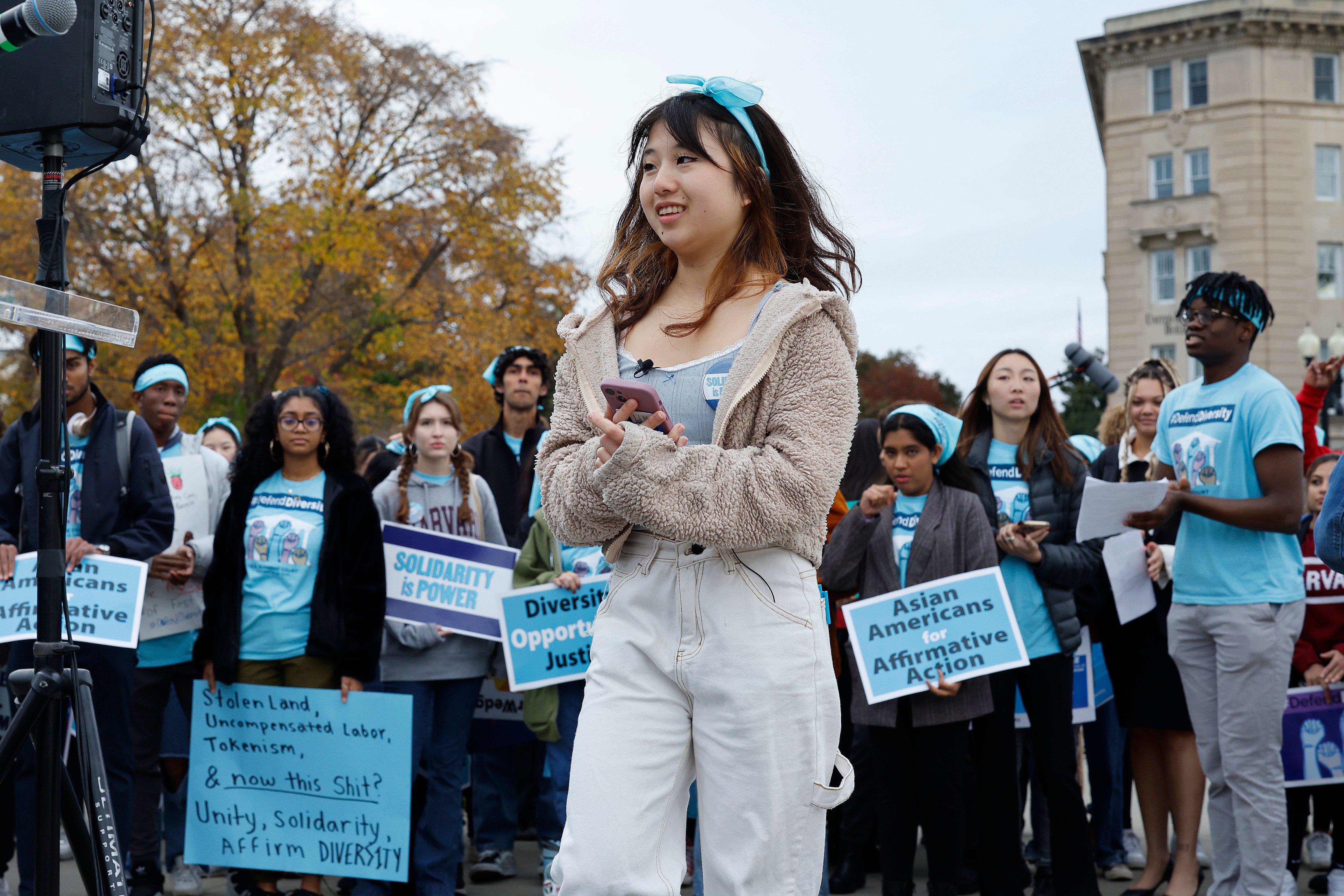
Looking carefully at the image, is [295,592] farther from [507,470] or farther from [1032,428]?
[1032,428]

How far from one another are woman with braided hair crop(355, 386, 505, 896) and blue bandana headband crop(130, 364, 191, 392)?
123 centimetres

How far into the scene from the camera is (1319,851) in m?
6.64

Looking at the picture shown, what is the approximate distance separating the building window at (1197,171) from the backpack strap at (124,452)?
48662mm

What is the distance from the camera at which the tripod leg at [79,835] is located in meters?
3.81

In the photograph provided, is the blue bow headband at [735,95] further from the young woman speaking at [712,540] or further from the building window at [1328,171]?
the building window at [1328,171]

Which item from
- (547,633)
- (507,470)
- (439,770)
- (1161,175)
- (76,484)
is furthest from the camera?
(1161,175)

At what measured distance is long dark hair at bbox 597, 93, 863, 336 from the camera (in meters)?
2.79

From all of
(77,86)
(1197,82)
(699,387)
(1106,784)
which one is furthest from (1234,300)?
(1197,82)

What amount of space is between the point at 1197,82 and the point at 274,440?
Result: 165 feet

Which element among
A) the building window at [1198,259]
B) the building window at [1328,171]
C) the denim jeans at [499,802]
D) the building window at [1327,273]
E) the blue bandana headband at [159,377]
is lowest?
the denim jeans at [499,802]

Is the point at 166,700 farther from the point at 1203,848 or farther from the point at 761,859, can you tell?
the point at 1203,848

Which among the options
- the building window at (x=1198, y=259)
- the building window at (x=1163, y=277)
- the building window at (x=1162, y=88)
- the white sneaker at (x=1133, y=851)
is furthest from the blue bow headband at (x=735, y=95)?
the building window at (x=1162, y=88)

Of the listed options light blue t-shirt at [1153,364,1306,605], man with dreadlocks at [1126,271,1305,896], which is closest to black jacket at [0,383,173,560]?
man with dreadlocks at [1126,271,1305,896]

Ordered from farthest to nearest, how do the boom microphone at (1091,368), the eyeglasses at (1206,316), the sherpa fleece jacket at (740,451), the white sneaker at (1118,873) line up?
the boom microphone at (1091,368) < the white sneaker at (1118,873) < the eyeglasses at (1206,316) < the sherpa fleece jacket at (740,451)
